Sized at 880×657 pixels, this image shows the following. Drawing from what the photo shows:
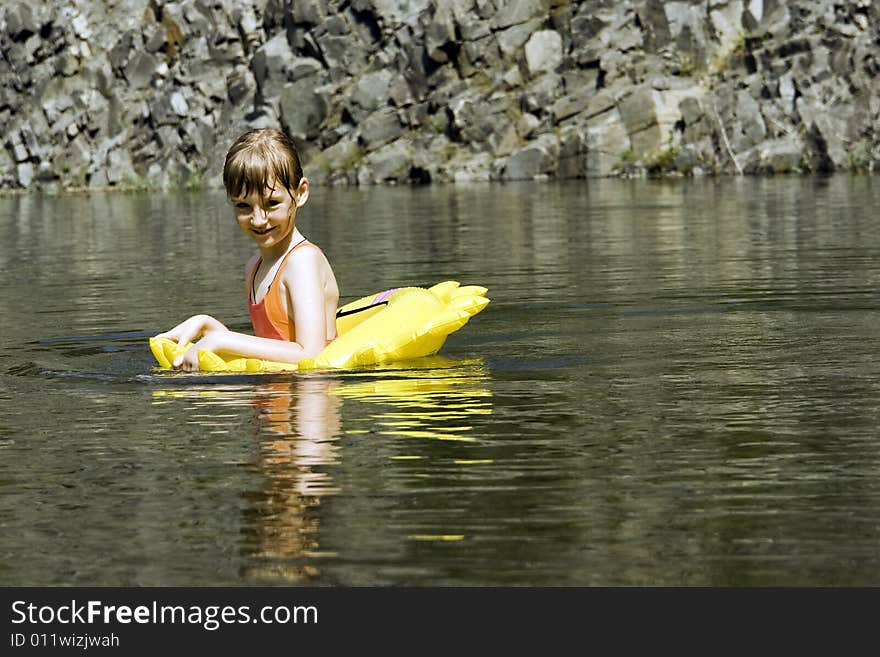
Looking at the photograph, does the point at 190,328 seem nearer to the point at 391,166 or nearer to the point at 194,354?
the point at 194,354

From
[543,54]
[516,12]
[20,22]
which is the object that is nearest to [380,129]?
[516,12]

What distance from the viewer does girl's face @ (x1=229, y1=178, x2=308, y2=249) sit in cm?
921

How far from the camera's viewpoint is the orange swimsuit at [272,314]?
31.5ft

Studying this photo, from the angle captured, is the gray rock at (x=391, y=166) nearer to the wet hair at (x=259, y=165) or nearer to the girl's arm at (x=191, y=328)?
the girl's arm at (x=191, y=328)

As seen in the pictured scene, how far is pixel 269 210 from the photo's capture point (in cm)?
927

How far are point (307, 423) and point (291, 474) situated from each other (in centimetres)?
128

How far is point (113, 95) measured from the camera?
81.7 metres

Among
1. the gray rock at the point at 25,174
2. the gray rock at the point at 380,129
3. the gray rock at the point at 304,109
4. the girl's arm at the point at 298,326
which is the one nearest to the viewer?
the girl's arm at the point at 298,326

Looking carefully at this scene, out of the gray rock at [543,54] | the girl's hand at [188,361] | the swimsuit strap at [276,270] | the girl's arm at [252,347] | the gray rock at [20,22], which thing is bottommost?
the girl's hand at [188,361]

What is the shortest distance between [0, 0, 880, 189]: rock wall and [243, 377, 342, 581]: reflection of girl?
47770mm

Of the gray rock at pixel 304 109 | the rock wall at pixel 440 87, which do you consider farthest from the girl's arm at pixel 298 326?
the gray rock at pixel 304 109

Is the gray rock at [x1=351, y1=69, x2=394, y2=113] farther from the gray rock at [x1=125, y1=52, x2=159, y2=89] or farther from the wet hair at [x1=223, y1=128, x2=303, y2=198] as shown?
the wet hair at [x1=223, y1=128, x2=303, y2=198]

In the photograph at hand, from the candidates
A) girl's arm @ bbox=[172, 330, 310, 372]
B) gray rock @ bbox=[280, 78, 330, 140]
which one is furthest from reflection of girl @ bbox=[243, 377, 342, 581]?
gray rock @ bbox=[280, 78, 330, 140]
